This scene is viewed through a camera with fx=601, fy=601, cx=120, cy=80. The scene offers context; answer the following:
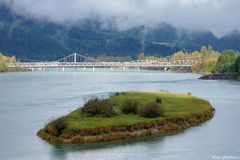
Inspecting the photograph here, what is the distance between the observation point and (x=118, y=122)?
2200 inches

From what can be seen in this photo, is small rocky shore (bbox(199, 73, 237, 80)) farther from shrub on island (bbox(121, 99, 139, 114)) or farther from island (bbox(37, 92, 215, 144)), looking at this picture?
shrub on island (bbox(121, 99, 139, 114))

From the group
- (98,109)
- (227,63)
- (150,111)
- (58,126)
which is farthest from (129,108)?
(227,63)

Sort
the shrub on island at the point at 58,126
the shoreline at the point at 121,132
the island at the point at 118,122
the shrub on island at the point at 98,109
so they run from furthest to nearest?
1. the shrub on island at the point at 98,109
2. the shrub on island at the point at 58,126
3. the island at the point at 118,122
4. the shoreline at the point at 121,132

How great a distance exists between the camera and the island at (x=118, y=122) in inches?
2076

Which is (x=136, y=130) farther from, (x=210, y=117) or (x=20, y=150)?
(x=210, y=117)

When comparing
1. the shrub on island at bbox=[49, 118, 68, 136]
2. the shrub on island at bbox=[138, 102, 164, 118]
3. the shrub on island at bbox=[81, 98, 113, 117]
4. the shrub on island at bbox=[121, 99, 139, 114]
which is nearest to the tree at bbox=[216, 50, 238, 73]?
the shrub on island at bbox=[121, 99, 139, 114]

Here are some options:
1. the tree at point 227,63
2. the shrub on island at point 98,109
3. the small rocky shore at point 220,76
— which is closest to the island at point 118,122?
the shrub on island at point 98,109

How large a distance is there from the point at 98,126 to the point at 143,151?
655 centimetres

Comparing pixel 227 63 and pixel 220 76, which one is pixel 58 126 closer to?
pixel 220 76

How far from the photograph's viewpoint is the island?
52.7 meters

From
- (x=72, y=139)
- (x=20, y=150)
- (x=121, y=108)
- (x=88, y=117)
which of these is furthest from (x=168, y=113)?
(x=20, y=150)

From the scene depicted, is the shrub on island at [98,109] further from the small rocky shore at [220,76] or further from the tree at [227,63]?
the tree at [227,63]

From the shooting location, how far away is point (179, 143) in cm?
5225

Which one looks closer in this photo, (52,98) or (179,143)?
(179,143)
